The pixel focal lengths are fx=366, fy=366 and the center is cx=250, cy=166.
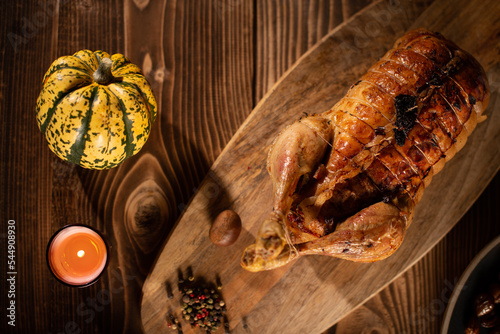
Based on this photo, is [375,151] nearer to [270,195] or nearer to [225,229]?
[270,195]

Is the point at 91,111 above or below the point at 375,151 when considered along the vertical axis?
above

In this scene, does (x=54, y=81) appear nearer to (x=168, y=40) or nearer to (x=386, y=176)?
(x=168, y=40)

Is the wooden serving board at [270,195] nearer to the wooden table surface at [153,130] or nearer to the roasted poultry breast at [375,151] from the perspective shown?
the wooden table surface at [153,130]

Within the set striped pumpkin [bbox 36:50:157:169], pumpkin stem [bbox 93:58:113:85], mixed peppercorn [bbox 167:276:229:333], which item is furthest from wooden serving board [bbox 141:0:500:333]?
pumpkin stem [bbox 93:58:113:85]

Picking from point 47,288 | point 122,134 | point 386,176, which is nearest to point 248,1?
point 122,134

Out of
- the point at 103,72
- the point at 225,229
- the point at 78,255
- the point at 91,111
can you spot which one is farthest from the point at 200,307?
the point at 103,72

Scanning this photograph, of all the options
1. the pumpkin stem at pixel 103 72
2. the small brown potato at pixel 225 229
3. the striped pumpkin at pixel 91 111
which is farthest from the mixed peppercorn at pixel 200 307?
the pumpkin stem at pixel 103 72

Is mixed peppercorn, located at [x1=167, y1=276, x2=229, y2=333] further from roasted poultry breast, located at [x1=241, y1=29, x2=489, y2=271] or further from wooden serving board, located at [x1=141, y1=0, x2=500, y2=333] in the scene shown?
roasted poultry breast, located at [x1=241, y1=29, x2=489, y2=271]
